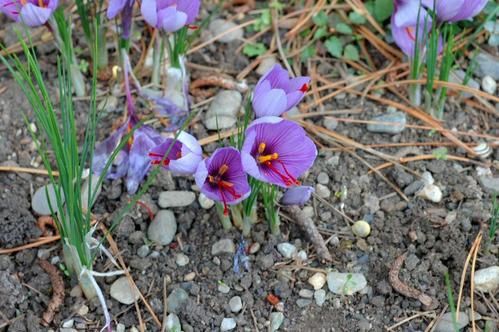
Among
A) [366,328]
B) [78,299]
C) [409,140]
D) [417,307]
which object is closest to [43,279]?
Answer: [78,299]

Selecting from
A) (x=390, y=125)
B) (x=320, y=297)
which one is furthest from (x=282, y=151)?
(x=390, y=125)

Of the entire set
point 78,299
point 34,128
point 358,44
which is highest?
point 358,44

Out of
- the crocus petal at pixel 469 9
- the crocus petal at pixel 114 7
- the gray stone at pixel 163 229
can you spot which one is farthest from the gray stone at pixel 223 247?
the crocus petal at pixel 469 9

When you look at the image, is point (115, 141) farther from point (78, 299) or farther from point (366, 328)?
point (366, 328)

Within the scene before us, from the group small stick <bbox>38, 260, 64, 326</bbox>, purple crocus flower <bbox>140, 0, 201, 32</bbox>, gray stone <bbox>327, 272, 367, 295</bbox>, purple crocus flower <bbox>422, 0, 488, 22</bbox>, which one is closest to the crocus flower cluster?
purple crocus flower <bbox>422, 0, 488, 22</bbox>

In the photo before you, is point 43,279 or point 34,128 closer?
point 43,279

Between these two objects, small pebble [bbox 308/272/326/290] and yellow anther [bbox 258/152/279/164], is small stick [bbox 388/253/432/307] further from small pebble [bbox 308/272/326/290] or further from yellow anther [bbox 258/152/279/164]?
yellow anther [bbox 258/152/279/164]
